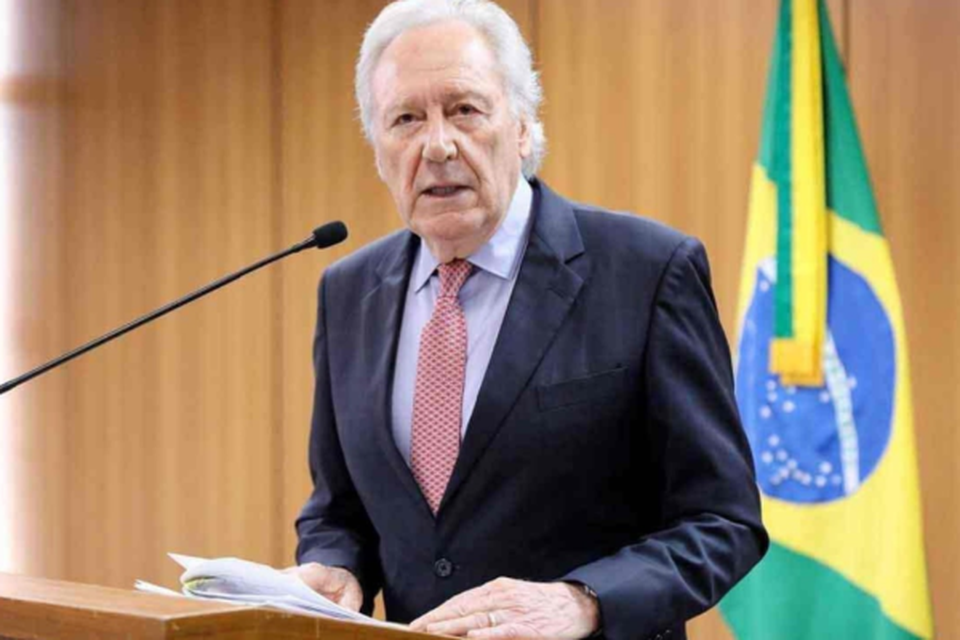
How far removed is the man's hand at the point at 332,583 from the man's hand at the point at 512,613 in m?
0.40

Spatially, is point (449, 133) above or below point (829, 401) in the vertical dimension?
above

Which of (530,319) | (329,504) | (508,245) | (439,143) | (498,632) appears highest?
(439,143)

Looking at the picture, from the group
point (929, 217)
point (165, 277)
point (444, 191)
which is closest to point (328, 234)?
point (444, 191)

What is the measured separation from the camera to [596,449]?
246cm

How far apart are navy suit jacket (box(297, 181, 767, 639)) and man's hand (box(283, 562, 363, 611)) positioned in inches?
2.8

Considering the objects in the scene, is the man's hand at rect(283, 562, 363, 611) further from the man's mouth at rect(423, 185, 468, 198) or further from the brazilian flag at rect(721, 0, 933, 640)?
the brazilian flag at rect(721, 0, 933, 640)

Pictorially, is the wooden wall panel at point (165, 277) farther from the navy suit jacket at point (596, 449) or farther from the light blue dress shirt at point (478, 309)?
the navy suit jacket at point (596, 449)

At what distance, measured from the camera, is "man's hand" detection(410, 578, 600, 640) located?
2133mm

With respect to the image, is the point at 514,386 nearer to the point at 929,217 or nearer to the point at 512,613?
the point at 512,613

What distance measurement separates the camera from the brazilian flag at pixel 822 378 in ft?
14.4

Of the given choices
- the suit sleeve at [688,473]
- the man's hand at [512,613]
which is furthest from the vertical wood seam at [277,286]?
the man's hand at [512,613]

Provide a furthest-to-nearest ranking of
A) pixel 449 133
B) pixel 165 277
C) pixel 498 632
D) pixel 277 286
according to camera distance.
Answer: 1. pixel 165 277
2. pixel 277 286
3. pixel 449 133
4. pixel 498 632

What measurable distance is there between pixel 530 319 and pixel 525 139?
13.6 inches

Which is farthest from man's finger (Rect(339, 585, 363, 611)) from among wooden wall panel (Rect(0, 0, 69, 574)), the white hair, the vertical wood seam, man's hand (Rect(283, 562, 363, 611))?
wooden wall panel (Rect(0, 0, 69, 574))
